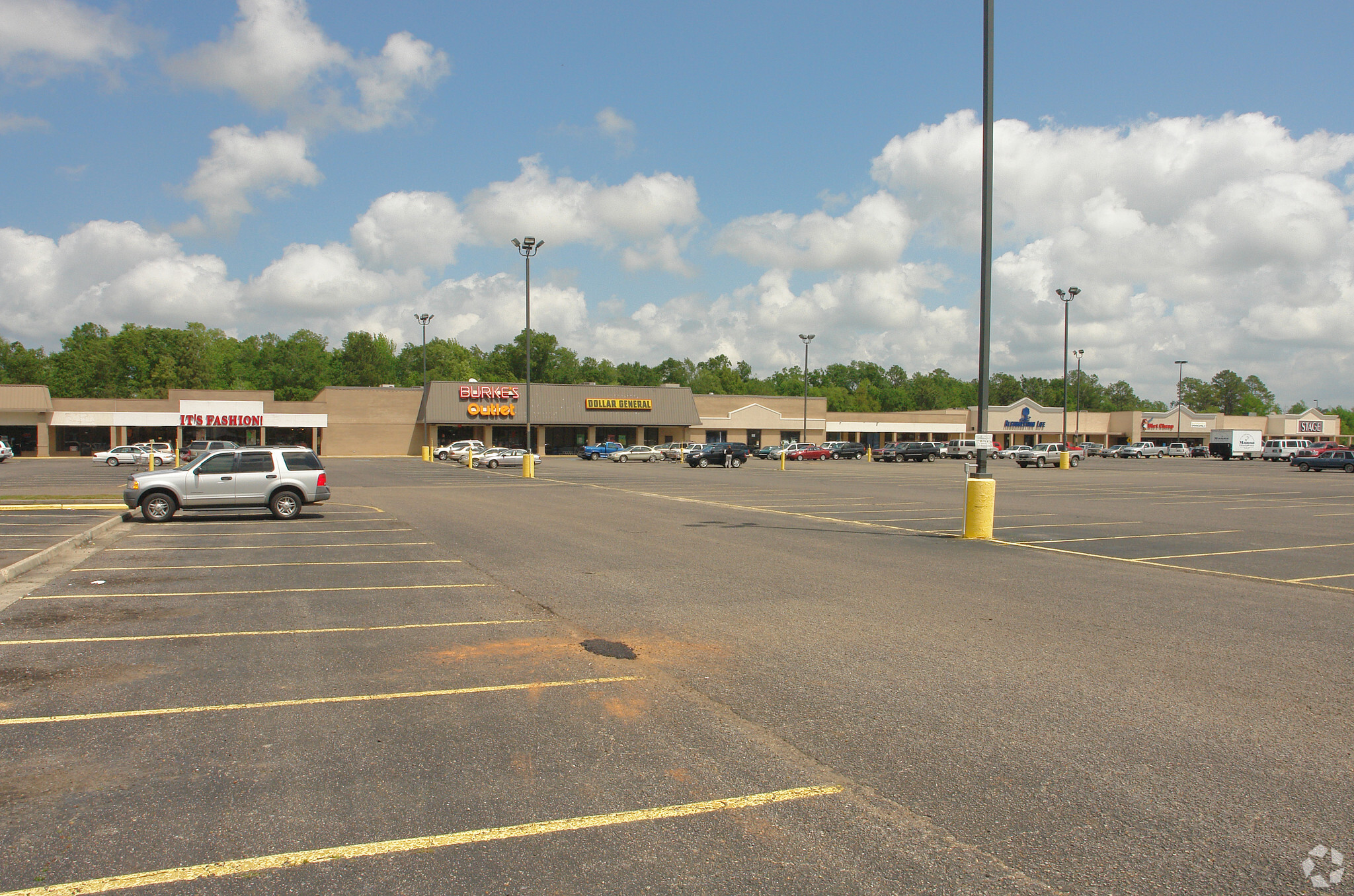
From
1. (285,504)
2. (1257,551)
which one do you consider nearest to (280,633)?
(285,504)

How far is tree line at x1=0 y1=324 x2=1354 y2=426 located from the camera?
10869 centimetres

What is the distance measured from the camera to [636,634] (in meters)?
7.79

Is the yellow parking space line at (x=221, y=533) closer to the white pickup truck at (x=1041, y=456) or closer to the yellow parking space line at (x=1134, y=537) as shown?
the yellow parking space line at (x=1134, y=537)

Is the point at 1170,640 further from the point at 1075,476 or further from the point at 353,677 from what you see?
the point at 1075,476

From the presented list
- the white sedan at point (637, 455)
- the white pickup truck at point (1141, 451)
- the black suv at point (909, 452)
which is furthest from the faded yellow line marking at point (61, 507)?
the white pickup truck at point (1141, 451)

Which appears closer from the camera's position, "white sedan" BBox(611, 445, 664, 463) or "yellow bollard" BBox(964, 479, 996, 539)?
"yellow bollard" BBox(964, 479, 996, 539)

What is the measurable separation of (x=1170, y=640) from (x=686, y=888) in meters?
6.34

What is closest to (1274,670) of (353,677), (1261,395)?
(353,677)

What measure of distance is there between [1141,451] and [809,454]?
4445 centimetres

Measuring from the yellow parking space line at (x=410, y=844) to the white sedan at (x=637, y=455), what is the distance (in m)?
57.7

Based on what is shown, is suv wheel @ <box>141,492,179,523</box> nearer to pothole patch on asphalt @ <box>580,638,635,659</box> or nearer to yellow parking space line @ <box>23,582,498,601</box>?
yellow parking space line @ <box>23,582,498,601</box>

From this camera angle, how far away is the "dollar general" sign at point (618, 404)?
73.3m
